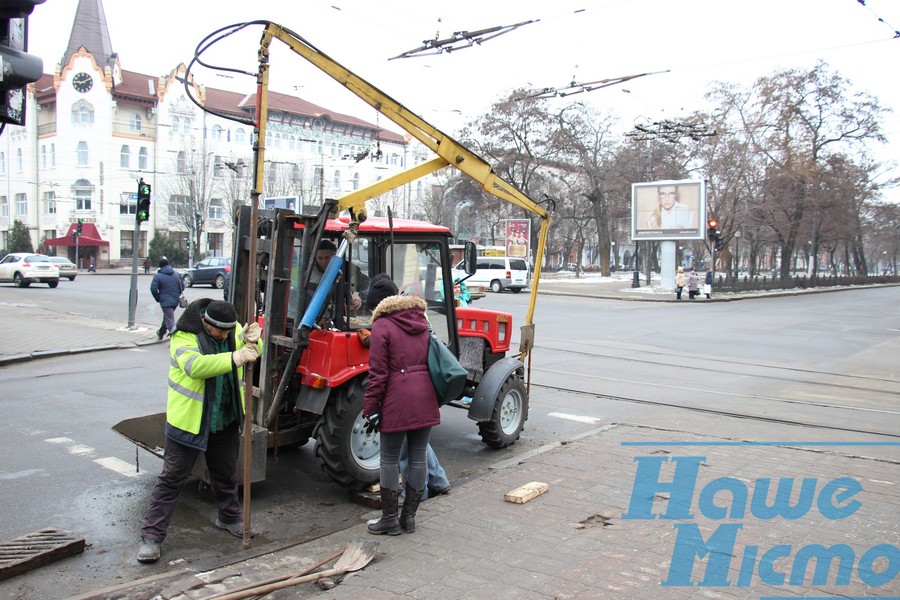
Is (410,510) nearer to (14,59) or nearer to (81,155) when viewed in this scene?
(14,59)

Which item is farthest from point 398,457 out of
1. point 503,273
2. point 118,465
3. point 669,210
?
point 669,210

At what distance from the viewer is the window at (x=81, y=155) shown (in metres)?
56.9

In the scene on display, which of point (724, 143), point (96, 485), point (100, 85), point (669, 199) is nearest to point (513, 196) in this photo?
point (96, 485)


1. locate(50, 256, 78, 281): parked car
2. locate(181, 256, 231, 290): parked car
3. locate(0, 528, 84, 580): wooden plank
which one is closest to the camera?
locate(0, 528, 84, 580): wooden plank

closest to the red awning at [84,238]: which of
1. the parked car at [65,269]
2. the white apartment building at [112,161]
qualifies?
the white apartment building at [112,161]

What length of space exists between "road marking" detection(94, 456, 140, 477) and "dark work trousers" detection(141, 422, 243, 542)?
137cm

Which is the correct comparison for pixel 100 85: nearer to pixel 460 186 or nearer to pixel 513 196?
pixel 460 186

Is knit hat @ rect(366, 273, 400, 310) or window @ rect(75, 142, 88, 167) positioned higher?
window @ rect(75, 142, 88, 167)

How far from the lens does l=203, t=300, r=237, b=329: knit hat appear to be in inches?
182

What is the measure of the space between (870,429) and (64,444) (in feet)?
30.0

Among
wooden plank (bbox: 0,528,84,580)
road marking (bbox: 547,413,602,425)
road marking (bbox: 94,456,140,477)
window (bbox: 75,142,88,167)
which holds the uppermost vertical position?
window (bbox: 75,142,88,167)

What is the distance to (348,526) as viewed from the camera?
199 inches

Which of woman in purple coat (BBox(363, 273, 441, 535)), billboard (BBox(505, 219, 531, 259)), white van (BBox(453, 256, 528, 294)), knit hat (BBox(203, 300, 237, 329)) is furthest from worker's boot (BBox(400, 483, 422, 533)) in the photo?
billboard (BBox(505, 219, 531, 259))

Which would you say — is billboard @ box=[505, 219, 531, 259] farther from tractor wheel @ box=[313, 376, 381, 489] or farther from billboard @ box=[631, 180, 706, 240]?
tractor wheel @ box=[313, 376, 381, 489]
